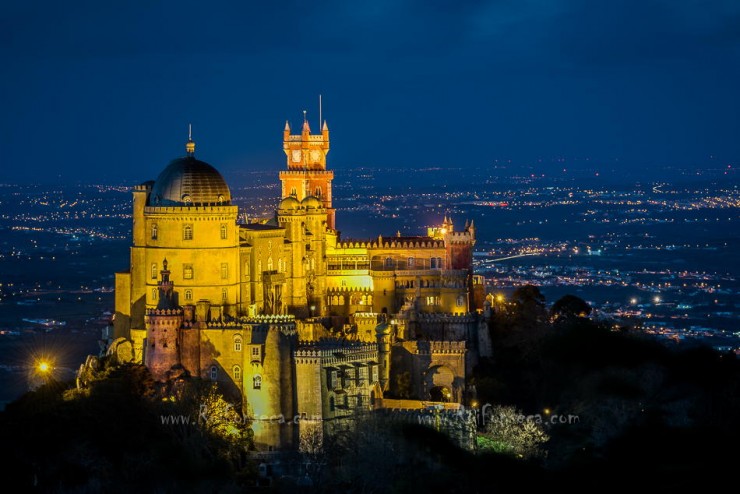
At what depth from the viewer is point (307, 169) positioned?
11269 cm

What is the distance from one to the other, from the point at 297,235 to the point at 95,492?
26007 millimetres

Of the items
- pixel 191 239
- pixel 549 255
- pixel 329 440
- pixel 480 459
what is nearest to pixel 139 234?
pixel 191 239

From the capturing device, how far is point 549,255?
19775cm

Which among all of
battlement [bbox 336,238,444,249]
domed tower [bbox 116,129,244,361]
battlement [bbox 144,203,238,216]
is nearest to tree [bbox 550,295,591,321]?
battlement [bbox 336,238,444,249]

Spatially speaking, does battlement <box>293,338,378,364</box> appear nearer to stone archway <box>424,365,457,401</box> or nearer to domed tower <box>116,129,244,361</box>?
stone archway <box>424,365,457,401</box>

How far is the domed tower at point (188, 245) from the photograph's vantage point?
85.6m

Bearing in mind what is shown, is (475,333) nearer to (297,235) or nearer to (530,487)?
(297,235)

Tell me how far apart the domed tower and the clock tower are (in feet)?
73.2

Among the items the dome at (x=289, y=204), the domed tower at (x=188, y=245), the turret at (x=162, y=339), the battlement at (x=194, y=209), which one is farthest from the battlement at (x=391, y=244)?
the turret at (x=162, y=339)

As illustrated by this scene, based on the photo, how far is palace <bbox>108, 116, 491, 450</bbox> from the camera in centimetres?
7869

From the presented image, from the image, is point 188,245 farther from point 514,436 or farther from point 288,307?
point 514,436

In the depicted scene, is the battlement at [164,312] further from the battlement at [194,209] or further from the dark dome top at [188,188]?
the dark dome top at [188,188]

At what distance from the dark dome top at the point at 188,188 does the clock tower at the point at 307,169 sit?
21808mm

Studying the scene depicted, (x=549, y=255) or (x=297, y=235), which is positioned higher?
(x=549, y=255)
